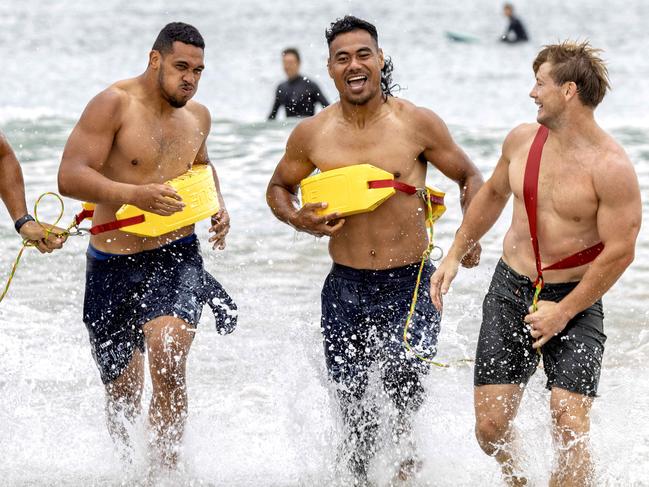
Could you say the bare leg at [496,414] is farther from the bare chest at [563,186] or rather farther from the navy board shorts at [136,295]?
the navy board shorts at [136,295]

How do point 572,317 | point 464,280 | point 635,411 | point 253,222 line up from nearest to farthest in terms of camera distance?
point 572,317 → point 635,411 → point 464,280 → point 253,222

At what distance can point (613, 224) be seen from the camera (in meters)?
4.56

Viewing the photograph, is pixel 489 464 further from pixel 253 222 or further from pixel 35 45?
pixel 35 45

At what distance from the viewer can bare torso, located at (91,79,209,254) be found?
18.1 ft

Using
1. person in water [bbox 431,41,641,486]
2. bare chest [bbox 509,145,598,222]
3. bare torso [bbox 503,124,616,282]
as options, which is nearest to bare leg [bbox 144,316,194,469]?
person in water [bbox 431,41,641,486]

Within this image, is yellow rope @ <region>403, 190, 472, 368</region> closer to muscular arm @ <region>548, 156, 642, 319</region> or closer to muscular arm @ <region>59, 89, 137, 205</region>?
muscular arm @ <region>548, 156, 642, 319</region>

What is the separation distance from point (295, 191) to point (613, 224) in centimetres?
182

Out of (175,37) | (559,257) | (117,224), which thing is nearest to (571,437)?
(559,257)

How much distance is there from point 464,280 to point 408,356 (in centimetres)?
397

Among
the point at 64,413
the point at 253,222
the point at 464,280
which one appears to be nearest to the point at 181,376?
the point at 64,413

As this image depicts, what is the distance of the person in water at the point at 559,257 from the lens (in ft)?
15.1

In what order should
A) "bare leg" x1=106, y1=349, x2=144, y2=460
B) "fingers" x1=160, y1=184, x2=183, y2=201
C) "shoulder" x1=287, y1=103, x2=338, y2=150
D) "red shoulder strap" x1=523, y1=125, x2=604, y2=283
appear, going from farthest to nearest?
"bare leg" x1=106, y1=349, x2=144, y2=460 < "shoulder" x1=287, y1=103, x2=338, y2=150 < "fingers" x1=160, y1=184, x2=183, y2=201 < "red shoulder strap" x1=523, y1=125, x2=604, y2=283

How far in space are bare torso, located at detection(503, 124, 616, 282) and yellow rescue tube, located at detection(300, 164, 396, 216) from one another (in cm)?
→ 68

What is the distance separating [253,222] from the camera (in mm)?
11398
